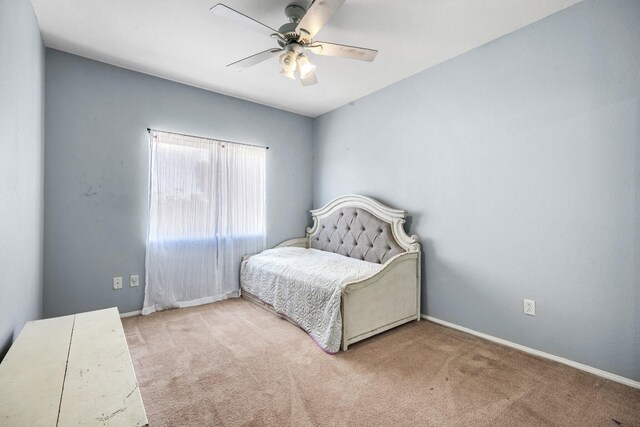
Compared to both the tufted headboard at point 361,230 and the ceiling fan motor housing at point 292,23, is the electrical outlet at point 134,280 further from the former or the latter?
the ceiling fan motor housing at point 292,23

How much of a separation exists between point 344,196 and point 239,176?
135 centimetres

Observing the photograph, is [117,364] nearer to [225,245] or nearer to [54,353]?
[54,353]

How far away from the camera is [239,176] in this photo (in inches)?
143

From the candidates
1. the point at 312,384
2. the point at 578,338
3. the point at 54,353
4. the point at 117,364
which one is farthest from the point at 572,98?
the point at 54,353

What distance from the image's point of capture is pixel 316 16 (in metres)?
1.67

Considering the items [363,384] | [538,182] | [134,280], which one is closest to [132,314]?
[134,280]

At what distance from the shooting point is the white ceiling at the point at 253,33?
2008mm

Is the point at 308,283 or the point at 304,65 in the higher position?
the point at 304,65

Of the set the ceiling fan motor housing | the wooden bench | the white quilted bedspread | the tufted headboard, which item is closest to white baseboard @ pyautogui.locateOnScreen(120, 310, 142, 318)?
the white quilted bedspread

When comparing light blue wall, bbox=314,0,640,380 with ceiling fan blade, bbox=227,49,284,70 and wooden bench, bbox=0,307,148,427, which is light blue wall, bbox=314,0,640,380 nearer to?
ceiling fan blade, bbox=227,49,284,70

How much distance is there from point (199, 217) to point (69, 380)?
237cm

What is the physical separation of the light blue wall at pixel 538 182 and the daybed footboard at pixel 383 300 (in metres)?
0.23

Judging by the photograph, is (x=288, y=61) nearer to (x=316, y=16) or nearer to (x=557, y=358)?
(x=316, y=16)

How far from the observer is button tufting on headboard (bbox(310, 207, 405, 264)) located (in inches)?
120
